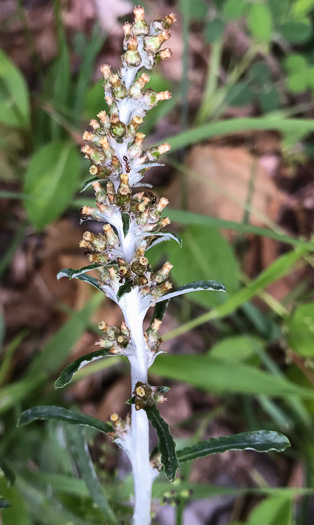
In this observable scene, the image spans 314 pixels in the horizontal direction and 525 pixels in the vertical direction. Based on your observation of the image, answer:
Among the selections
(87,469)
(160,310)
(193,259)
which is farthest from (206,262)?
(87,469)

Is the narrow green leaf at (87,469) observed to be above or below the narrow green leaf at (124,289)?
below

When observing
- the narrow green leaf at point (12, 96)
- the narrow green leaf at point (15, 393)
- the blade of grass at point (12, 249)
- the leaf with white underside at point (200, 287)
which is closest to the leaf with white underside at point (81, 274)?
the leaf with white underside at point (200, 287)

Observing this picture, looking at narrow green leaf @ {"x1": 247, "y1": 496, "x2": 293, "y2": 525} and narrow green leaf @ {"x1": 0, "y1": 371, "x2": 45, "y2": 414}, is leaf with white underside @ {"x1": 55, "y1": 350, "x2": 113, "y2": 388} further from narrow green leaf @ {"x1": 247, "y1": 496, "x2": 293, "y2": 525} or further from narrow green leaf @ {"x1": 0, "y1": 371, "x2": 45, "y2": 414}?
narrow green leaf @ {"x1": 247, "y1": 496, "x2": 293, "y2": 525}

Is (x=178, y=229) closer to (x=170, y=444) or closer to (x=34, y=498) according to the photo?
(x=34, y=498)

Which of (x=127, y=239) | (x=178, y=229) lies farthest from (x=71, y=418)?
(x=178, y=229)

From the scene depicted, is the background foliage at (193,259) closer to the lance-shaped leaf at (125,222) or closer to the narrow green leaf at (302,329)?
the narrow green leaf at (302,329)


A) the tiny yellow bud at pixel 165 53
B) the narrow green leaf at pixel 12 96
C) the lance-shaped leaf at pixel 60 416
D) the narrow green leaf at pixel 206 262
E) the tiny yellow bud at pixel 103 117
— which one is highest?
the narrow green leaf at pixel 12 96
